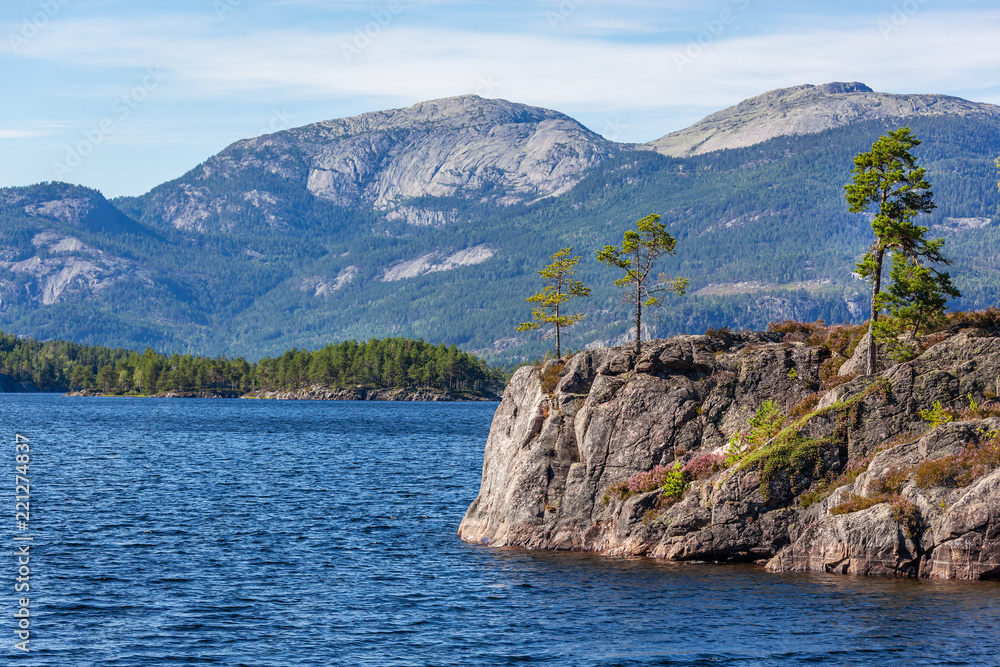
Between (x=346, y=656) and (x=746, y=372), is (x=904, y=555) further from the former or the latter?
(x=346, y=656)

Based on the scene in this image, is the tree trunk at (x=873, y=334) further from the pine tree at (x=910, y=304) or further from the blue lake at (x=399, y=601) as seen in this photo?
the blue lake at (x=399, y=601)

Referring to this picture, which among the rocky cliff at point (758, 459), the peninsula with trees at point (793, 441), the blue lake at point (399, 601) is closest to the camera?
the blue lake at point (399, 601)

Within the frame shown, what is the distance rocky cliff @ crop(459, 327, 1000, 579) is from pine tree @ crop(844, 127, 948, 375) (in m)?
4.77

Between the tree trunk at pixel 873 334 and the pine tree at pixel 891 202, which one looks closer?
the tree trunk at pixel 873 334

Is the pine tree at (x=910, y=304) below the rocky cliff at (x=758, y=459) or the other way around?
the other way around

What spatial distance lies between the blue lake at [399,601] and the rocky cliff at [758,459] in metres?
1.54

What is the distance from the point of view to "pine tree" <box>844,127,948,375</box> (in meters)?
52.9

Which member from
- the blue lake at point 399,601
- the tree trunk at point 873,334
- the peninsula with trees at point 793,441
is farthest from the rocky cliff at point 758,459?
the tree trunk at point 873,334

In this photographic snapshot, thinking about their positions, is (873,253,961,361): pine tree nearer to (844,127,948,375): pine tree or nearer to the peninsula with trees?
the peninsula with trees

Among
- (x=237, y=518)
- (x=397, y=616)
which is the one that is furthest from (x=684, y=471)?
(x=237, y=518)

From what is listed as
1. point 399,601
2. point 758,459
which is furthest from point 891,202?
point 399,601

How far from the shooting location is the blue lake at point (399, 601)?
35312 mm

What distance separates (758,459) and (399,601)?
57.9 ft

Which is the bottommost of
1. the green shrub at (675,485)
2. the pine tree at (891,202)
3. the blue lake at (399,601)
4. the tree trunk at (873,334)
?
the blue lake at (399,601)
